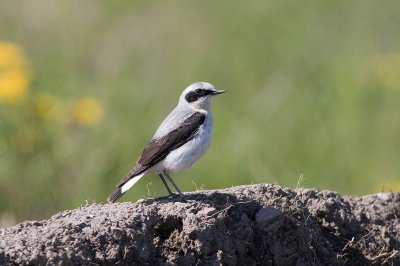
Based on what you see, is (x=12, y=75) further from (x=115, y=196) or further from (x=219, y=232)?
(x=219, y=232)

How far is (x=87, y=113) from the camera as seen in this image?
10945mm

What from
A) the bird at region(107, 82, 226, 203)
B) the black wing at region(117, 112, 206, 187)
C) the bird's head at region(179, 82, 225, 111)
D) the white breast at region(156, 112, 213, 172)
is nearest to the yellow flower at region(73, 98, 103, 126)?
the bird's head at region(179, 82, 225, 111)

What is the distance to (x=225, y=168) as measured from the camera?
1117 centimetres

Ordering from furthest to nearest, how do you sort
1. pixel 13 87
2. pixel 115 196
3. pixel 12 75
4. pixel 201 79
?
pixel 201 79 → pixel 12 75 → pixel 13 87 → pixel 115 196

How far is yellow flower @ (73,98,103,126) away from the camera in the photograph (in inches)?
428

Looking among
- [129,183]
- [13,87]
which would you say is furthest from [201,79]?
[129,183]

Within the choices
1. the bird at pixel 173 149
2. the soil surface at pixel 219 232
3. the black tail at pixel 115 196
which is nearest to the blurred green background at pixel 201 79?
the bird at pixel 173 149

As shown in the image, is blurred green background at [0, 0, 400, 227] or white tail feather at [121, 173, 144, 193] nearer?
white tail feather at [121, 173, 144, 193]

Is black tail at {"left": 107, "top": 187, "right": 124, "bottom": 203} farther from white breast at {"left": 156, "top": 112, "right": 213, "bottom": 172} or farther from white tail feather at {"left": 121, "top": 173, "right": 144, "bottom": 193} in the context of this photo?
white breast at {"left": 156, "top": 112, "right": 213, "bottom": 172}

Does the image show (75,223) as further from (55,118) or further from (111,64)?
(111,64)

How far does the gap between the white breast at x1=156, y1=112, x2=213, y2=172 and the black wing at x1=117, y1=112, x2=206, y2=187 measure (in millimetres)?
39

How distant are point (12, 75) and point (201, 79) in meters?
3.72

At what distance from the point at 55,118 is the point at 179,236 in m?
4.71

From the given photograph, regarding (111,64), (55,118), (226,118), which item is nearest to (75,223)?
(55,118)
